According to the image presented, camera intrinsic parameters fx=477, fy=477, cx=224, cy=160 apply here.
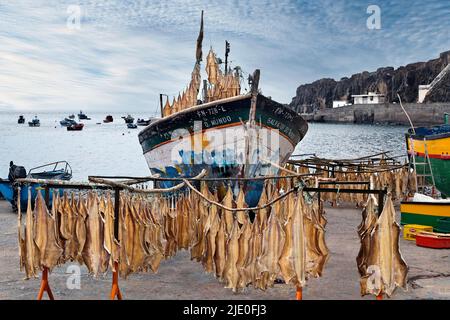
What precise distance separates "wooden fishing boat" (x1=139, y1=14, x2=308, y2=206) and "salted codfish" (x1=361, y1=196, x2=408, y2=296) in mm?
6601

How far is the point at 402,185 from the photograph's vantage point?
69.7ft

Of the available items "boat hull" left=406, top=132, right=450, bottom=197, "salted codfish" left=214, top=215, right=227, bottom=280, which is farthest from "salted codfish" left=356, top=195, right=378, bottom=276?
"boat hull" left=406, top=132, right=450, bottom=197

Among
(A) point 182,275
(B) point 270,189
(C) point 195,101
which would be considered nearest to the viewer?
(A) point 182,275

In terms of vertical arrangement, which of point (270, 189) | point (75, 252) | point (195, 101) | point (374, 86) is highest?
point (374, 86)

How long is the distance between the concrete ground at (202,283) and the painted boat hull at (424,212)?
149 centimetres

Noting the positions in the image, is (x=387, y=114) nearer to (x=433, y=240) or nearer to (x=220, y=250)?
(x=433, y=240)

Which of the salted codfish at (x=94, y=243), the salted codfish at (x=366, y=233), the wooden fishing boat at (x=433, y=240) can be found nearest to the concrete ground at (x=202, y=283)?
the wooden fishing boat at (x=433, y=240)

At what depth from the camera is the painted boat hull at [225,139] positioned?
1510 centimetres

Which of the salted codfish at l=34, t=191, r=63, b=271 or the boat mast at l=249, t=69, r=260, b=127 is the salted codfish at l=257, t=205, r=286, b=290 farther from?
the boat mast at l=249, t=69, r=260, b=127

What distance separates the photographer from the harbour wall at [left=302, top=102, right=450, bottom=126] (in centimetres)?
11106
